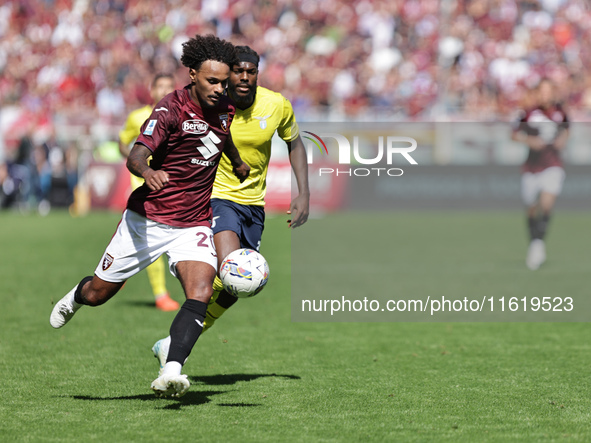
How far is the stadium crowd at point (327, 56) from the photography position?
2505cm

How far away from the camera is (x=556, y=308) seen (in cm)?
1097

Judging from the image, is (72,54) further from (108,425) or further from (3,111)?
(108,425)

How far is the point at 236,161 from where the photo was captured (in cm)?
673

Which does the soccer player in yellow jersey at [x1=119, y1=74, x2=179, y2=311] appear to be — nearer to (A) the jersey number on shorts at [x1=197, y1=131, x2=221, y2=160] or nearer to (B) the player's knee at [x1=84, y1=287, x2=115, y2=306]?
(B) the player's knee at [x1=84, y1=287, x2=115, y2=306]

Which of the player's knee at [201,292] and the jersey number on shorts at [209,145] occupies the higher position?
the jersey number on shorts at [209,145]

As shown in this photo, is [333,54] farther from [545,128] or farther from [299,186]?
[299,186]

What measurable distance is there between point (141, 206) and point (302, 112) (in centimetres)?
1873

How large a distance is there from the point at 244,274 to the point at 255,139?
1.33 m

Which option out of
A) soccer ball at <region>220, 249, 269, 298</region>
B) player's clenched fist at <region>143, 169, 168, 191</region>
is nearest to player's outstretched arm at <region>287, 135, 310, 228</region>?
soccer ball at <region>220, 249, 269, 298</region>

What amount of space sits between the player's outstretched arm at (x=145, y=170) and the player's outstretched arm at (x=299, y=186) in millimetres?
1484

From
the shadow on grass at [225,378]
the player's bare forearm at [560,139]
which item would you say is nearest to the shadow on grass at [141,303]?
the shadow on grass at [225,378]

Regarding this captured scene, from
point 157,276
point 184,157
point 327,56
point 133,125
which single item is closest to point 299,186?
point 184,157

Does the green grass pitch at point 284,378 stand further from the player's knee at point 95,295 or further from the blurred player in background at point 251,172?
the blurred player in background at point 251,172

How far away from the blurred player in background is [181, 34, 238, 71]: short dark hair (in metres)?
0.81
